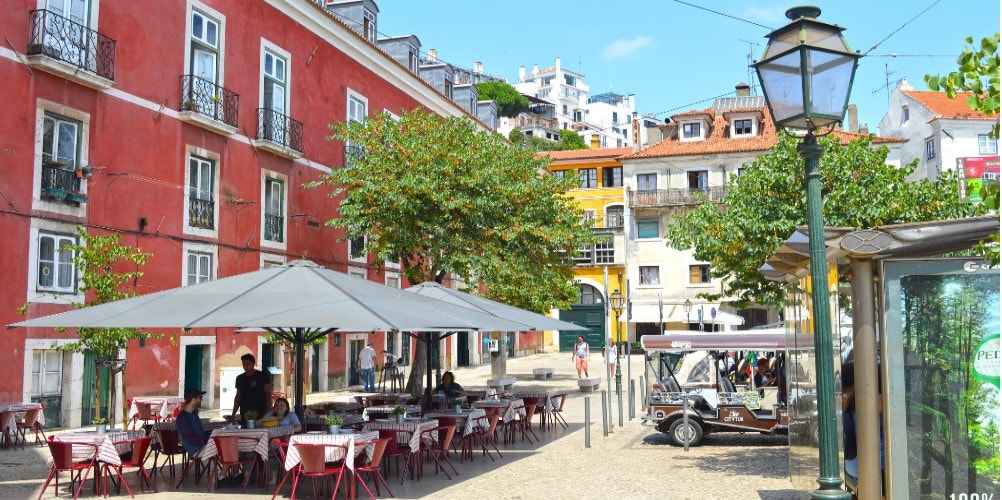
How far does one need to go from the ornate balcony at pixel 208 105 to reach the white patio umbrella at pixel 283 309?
10670 millimetres

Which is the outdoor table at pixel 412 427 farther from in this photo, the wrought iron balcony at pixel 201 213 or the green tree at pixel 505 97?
the green tree at pixel 505 97

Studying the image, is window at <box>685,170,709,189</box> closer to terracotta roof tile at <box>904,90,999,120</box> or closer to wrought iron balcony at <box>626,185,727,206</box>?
wrought iron balcony at <box>626,185,727,206</box>

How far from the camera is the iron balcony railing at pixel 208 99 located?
70.2ft

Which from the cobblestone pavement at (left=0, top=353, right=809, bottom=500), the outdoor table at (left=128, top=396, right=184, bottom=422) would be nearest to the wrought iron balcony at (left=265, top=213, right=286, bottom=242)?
the outdoor table at (left=128, top=396, right=184, bottom=422)

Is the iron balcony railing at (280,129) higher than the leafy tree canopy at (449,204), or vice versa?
the iron balcony railing at (280,129)

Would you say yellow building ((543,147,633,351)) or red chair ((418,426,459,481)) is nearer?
red chair ((418,426,459,481))

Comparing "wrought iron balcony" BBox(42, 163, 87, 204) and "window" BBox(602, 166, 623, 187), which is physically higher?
"window" BBox(602, 166, 623, 187)

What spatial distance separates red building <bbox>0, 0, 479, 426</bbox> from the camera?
56.4 ft

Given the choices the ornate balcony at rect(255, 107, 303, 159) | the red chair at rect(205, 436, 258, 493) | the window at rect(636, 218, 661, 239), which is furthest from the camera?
the window at rect(636, 218, 661, 239)

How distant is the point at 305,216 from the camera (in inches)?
1041

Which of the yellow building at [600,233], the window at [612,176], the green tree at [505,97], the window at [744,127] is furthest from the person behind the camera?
the green tree at [505,97]

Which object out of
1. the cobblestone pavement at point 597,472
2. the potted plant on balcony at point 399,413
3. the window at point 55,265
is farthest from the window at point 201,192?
Result: the potted plant on balcony at point 399,413

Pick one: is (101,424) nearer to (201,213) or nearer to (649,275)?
(201,213)

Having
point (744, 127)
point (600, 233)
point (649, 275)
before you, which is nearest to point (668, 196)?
point (600, 233)
